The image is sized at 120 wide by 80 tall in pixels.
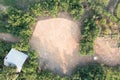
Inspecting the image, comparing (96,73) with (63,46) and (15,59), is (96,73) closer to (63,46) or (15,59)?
(63,46)

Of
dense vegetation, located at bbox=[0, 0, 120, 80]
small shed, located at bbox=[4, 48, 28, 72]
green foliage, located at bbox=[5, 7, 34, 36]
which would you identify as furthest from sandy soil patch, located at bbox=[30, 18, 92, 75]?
small shed, located at bbox=[4, 48, 28, 72]

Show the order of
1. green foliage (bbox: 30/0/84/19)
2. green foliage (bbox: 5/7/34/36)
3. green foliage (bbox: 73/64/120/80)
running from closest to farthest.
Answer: green foliage (bbox: 73/64/120/80) < green foliage (bbox: 5/7/34/36) < green foliage (bbox: 30/0/84/19)

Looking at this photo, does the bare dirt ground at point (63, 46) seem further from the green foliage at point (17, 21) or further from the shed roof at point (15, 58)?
the shed roof at point (15, 58)

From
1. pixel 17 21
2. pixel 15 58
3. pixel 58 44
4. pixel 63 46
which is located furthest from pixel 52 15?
pixel 15 58

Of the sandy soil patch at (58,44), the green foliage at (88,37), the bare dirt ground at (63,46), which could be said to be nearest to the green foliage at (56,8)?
the bare dirt ground at (63,46)

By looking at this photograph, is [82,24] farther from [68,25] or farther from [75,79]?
[75,79]

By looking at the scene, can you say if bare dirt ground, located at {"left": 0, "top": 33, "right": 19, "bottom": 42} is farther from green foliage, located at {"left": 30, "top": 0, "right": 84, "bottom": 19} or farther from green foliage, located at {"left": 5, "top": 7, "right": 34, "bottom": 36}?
green foliage, located at {"left": 30, "top": 0, "right": 84, "bottom": 19}

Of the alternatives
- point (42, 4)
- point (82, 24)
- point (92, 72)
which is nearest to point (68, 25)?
point (82, 24)
